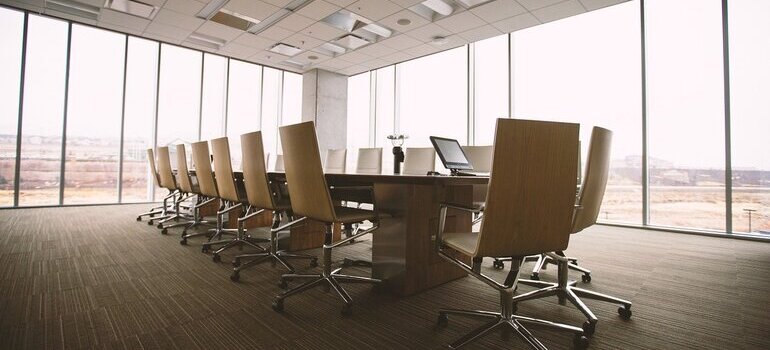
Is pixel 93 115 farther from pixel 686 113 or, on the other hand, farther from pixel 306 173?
pixel 686 113

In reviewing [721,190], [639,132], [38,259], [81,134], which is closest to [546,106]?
[639,132]

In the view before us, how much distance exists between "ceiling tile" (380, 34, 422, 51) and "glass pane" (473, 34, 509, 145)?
121 centimetres

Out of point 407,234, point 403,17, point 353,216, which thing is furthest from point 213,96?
point 407,234

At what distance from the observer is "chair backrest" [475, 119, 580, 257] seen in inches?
52.7

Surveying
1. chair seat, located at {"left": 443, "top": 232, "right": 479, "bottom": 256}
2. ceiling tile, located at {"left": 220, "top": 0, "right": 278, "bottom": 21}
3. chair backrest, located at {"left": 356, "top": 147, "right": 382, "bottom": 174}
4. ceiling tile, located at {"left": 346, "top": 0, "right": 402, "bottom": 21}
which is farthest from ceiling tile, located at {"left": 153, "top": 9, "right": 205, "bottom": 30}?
chair seat, located at {"left": 443, "top": 232, "right": 479, "bottom": 256}

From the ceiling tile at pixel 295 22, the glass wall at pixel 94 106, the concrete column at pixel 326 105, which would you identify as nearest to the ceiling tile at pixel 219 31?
the ceiling tile at pixel 295 22

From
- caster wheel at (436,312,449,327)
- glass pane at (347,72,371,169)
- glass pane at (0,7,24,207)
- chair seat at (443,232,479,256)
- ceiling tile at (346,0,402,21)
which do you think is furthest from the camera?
glass pane at (347,72,371,169)

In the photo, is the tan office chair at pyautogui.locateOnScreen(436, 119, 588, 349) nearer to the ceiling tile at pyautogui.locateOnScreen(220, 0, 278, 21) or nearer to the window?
the ceiling tile at pyautogui.locateOnScreen(220, 0, 278, 21)

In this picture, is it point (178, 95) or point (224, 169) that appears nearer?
point (224, 169)

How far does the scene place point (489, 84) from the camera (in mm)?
6516

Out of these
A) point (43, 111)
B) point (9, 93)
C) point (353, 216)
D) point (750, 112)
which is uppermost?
point (9, 93)

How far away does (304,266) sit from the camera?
9.59 feet

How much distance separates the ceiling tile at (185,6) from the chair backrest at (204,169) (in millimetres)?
3034

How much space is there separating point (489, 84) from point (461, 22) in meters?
1.39
